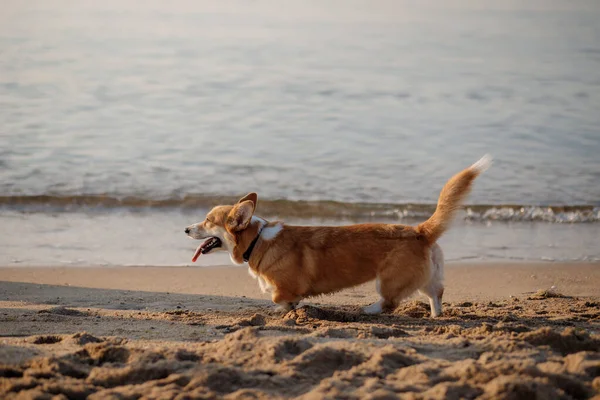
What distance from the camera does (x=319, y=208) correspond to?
9453mm

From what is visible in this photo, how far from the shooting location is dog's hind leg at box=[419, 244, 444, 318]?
5508 mm

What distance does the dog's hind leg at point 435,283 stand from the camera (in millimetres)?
5508

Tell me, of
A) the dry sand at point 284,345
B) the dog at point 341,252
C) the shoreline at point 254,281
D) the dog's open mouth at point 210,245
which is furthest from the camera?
the shoreline at point 254,281

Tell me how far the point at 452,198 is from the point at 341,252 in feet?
2.76

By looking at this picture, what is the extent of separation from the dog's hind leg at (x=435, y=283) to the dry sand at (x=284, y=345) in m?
0.12

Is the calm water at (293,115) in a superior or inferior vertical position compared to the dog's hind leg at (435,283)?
superior

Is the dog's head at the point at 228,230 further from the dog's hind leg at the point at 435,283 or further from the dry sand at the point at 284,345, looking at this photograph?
the dog's hind leg at the point at 435,283

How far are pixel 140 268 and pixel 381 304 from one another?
102 inches

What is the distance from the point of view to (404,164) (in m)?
11.2

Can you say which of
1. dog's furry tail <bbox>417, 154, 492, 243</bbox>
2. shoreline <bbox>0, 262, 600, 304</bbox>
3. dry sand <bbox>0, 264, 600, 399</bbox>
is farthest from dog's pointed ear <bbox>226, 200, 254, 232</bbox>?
dog's furry tail <bbox>417, 154, 492, 243</bbox>

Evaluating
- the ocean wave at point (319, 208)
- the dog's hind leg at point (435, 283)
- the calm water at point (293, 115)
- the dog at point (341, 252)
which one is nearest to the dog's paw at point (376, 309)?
the dog at point (341, 252)

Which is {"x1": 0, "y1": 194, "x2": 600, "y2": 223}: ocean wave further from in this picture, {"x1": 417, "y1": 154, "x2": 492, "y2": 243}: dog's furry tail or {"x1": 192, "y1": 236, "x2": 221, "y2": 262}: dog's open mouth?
{"x1": 417, "y1": 154, "x2": 492, "y2": 243}: dog's furry tail

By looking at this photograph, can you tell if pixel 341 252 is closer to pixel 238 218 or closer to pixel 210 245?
pixel 238 218

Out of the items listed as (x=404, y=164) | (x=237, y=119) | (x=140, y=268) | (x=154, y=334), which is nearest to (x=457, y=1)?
(x=237, y=119)
